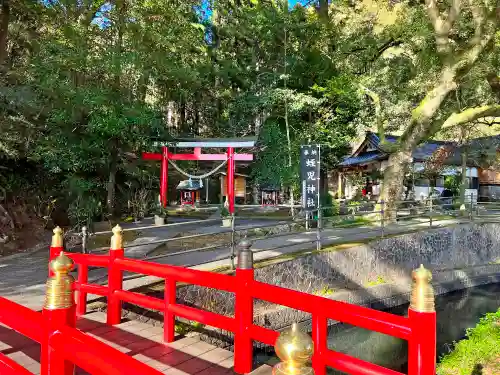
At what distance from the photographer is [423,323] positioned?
2.30 meters

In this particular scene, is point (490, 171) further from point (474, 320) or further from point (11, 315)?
point (11, 315)

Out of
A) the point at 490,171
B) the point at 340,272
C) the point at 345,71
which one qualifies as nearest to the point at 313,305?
the point at 340,272

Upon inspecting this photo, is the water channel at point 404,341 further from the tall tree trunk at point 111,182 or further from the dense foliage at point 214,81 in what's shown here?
the tall tree trunk at point 111,182

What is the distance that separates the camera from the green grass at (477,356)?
19.7 ft

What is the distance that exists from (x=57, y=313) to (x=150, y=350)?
7.76ft

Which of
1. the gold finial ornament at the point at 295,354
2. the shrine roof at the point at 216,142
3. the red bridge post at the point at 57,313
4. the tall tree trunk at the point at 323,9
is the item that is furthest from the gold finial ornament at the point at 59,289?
the tall tree trunk at the point at 323,9

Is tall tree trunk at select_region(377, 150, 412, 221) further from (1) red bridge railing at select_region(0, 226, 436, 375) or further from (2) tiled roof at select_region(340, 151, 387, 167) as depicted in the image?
(1) red bridge railing at select_region(0, 226, 436, 375)

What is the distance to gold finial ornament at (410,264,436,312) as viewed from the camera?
2262 millimetres

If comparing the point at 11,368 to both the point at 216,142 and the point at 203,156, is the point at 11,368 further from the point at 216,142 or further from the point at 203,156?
the point at 203,156

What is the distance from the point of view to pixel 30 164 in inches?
472

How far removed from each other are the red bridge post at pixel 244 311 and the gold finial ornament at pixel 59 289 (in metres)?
1.75

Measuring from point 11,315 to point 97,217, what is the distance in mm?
11524

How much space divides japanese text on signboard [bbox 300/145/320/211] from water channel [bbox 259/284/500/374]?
3685 millimetres

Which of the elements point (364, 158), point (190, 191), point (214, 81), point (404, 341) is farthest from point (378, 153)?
point (404, 341)
